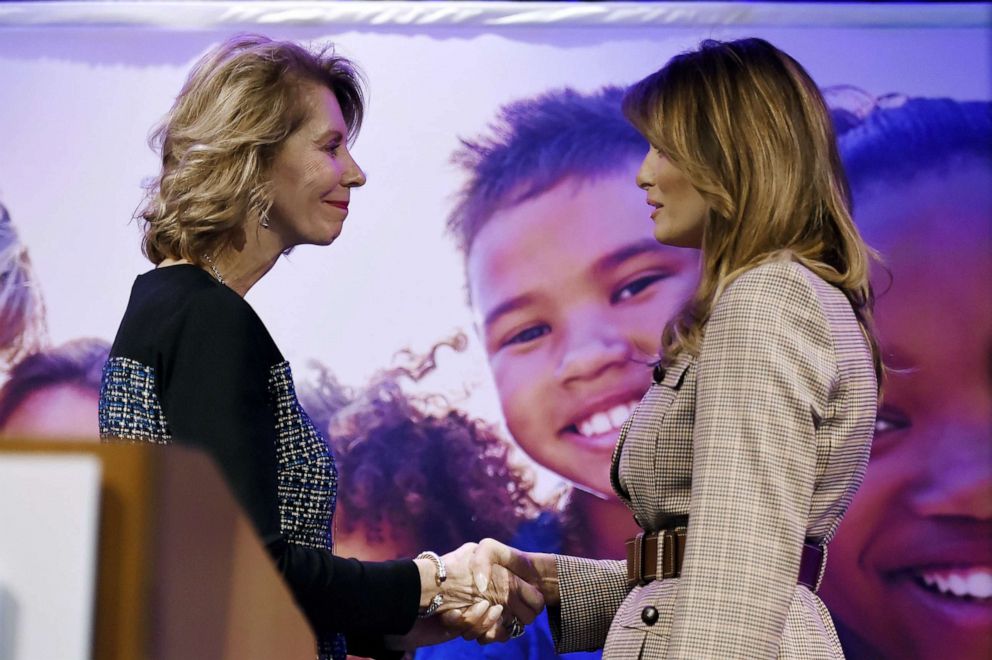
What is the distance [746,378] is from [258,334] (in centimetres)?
74

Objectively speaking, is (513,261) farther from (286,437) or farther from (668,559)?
(668,559)

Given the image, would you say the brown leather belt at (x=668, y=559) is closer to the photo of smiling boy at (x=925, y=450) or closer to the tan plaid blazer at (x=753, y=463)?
the tan plaid blazer at (x=753, y=463)

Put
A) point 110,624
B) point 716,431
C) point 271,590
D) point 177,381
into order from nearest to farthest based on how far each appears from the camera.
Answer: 1. point 110,624
2. point 271,590
3. point 716,431
4. point 177,381

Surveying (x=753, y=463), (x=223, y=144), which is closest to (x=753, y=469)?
(x=753, y=463)

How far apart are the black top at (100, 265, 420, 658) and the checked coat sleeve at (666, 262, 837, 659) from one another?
0.61 m

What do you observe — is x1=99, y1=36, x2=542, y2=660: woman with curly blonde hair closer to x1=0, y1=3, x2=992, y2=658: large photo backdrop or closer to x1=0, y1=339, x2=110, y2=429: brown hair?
x1=0, y1=3, x2=992, y2=658: large photo backdrop

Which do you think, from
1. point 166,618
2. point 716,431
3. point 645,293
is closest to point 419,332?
point 645,293

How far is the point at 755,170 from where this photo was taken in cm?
168

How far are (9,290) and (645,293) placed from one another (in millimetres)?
1321

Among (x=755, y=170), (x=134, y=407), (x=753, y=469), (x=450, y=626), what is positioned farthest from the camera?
(x=450, y=626)

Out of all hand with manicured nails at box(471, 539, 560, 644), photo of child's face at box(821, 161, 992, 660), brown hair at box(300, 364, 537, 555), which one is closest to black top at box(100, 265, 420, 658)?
hand with manicured nails at box(471, 539, 560, 644)

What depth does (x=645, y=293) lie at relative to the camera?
8.85 feet

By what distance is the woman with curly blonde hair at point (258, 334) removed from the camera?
1.79 meters

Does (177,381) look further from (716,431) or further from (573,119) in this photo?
(573,119)
